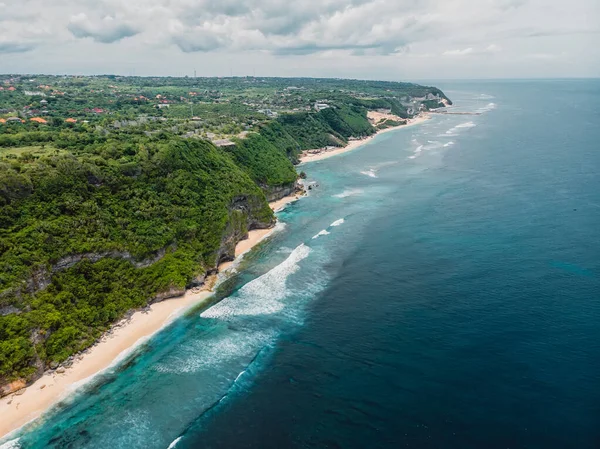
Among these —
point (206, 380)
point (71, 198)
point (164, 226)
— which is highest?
point (71, 198)

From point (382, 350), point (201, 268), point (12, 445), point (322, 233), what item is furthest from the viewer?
point (322, 233)

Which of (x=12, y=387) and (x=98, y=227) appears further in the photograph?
(x=98, y=227)

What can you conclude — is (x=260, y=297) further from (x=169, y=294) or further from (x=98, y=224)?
(x=98, y=224)

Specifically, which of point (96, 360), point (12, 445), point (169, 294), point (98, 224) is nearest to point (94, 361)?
point (96, 360)

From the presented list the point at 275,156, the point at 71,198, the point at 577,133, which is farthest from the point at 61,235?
the point at 577,133

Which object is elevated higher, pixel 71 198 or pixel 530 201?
pixel 71 198

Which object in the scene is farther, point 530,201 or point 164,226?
point 530,201

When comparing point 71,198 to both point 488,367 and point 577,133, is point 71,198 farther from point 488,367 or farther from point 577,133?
point 577,133

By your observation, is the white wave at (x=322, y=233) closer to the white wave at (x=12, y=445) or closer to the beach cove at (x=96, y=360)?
the beach cove at (x=96, y=360)
